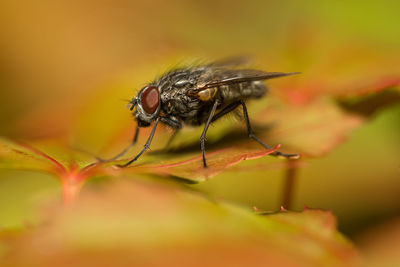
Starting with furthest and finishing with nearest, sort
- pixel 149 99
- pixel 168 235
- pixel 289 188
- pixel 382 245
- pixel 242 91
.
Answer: pixel 242 91
pixel 149 99
pixel 289 188
pixel 382 245
pixel 168 235

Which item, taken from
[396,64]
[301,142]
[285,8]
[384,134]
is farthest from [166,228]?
[285,8]

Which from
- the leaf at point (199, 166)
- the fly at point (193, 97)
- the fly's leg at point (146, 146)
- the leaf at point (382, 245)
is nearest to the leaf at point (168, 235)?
the leaf at point (199, 166)

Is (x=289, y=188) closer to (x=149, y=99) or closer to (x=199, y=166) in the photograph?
(x=199, y=166)

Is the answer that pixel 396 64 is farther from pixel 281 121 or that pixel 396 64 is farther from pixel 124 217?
pixel 124 217

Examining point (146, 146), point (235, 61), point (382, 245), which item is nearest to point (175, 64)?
point (235, 61)

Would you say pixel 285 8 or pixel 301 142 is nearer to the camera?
pixel 301 142

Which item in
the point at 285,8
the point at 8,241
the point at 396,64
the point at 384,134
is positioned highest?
the point at 285,8

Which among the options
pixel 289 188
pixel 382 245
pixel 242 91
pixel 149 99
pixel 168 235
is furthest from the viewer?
pixel 242 91

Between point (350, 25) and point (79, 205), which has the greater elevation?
point (350, 25)
